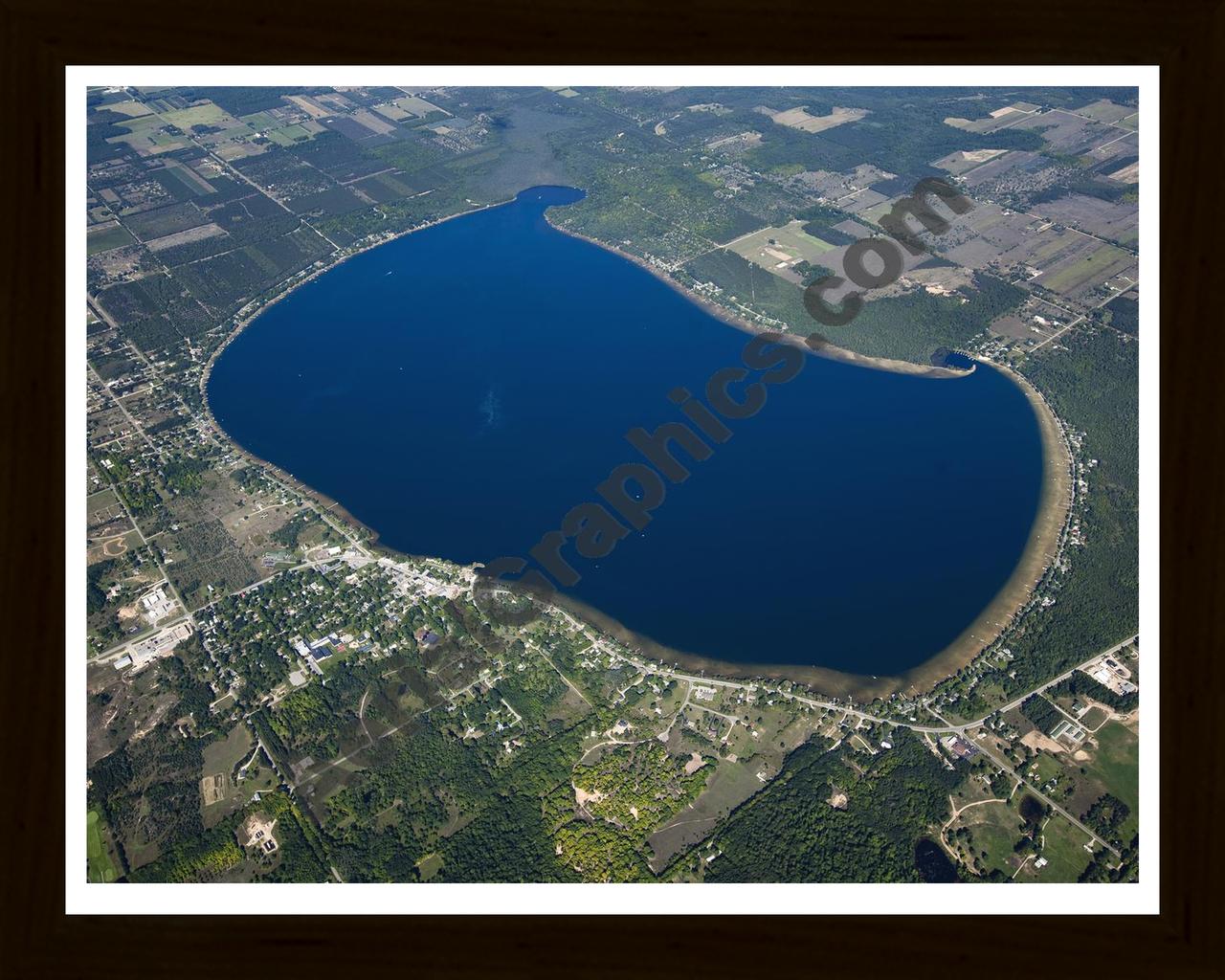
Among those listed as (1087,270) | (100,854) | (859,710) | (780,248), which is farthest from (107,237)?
(1087,270)

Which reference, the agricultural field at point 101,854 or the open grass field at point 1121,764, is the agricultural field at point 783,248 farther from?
the agricultural field at point 101,854

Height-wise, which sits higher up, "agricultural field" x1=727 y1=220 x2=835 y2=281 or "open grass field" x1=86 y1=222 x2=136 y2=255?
"agricultural field" x1=727 y1=220 x2=835 y2=281

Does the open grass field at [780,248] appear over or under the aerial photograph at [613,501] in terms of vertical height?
over

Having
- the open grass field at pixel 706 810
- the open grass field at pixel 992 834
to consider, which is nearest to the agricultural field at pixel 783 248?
the open grass field at pixel 706 810

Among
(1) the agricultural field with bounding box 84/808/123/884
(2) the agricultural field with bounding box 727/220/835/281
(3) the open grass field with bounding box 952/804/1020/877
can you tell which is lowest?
(1) the agricultural field with bounding box 84/808/123/884

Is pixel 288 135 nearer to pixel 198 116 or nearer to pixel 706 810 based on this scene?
pixel 198 116

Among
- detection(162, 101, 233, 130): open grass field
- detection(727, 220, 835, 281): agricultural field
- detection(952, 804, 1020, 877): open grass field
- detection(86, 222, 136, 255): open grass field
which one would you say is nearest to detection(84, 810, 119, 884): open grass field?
detection(952, 804, 1020, 877): open grass field

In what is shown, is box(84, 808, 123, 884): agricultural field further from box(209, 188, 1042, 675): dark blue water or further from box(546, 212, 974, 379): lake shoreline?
box(546, 212, 974, 379): lake shoreline
